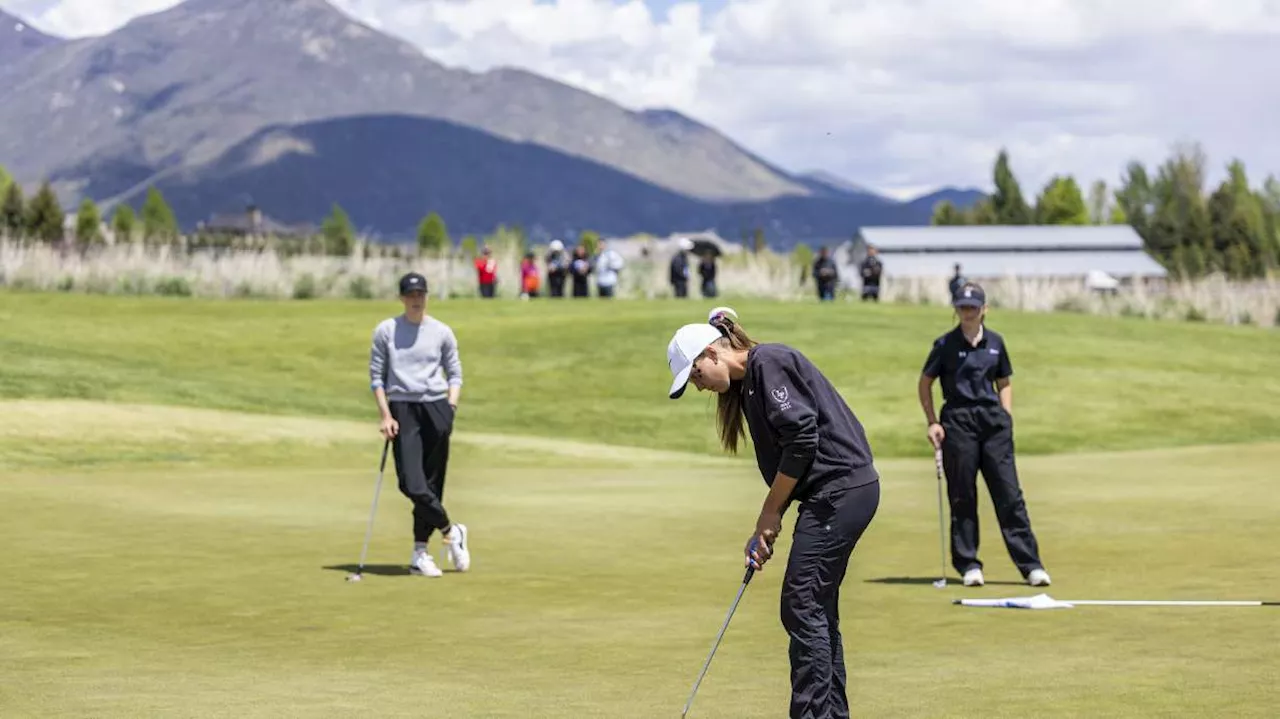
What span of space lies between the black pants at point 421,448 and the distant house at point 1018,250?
117865mm

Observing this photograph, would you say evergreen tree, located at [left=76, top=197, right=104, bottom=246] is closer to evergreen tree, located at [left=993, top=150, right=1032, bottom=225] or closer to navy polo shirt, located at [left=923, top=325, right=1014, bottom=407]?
navy polo shirt, located at [left=923, top=325, right=1014, bottom=407]

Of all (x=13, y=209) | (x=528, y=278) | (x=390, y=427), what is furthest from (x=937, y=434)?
(x=13, y=209)

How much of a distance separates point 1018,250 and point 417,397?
129 m

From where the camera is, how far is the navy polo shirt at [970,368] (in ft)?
45.5

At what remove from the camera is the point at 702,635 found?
11734mm

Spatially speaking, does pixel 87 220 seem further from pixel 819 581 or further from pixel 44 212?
pixel 819 581

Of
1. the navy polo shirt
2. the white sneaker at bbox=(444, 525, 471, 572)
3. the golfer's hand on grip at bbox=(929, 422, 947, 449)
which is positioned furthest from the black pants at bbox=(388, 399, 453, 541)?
the navy polo shirt

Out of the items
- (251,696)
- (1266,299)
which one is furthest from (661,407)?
(1266,299)

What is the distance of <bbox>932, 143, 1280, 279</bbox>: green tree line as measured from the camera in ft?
383

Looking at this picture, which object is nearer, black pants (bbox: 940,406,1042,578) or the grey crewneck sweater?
black pants (bbox: 940,406,1042,578)

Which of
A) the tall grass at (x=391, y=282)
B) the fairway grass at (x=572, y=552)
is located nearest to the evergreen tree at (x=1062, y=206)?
the tall grass at (x=391, y=282)

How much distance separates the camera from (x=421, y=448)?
1466cm

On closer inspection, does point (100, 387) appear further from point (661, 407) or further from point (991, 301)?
point (991, 301)

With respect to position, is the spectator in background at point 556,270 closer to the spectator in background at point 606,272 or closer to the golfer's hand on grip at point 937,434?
the spectator in background at point 606,272
